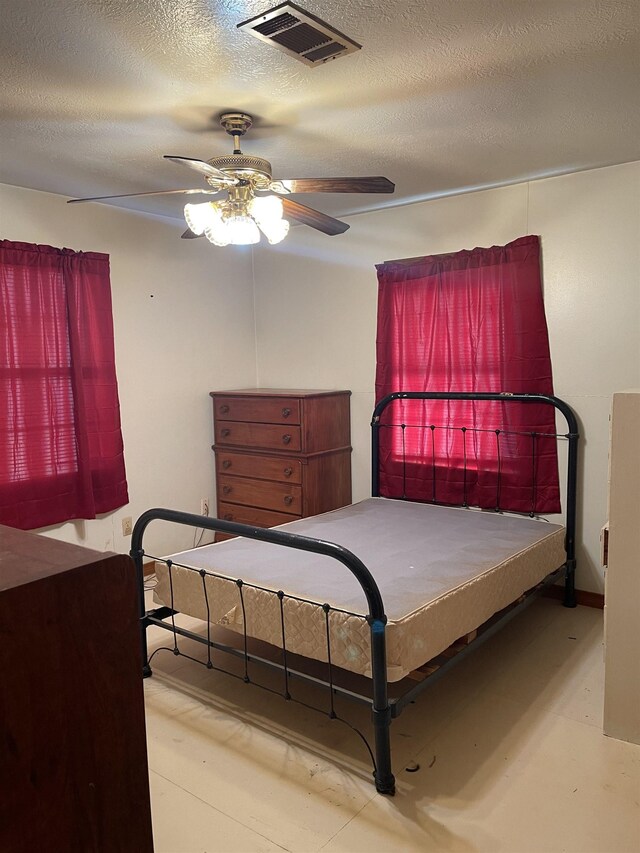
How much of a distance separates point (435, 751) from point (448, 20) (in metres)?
2.36

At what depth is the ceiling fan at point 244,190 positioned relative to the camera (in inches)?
90.9

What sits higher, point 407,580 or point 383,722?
point 407,580

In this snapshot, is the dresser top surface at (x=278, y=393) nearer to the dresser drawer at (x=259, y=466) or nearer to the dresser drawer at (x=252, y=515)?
the dresser drawer at (x=259, y=466)

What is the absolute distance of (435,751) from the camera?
7.43ft

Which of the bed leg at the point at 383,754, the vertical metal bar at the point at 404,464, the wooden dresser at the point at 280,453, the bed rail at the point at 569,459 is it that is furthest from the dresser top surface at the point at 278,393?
the bed leg at the point at 383,754

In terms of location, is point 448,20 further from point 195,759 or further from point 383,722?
point 195,759

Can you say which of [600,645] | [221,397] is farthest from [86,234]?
[600,645]

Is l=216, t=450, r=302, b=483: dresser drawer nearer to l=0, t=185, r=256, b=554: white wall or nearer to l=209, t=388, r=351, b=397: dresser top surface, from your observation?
l=0, t=185, r=256, b=554: white wall

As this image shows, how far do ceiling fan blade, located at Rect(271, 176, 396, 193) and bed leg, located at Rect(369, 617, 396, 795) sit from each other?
1537 mm

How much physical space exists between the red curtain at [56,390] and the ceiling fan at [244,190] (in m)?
1.30

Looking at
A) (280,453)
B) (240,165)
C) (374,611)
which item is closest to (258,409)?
(280,453)

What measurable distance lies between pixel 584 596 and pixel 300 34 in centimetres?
311

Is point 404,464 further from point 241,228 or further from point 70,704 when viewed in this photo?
point 70,704

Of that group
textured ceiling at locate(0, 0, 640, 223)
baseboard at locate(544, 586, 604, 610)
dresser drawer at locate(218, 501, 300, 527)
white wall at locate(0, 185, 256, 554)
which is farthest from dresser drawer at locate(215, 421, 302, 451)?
baseboard at locate(544, 586, 604, 610)
